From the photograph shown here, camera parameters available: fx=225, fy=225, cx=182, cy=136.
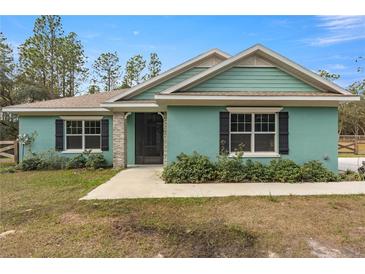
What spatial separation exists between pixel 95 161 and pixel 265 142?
25.2ft

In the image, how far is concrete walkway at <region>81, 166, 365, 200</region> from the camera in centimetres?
621

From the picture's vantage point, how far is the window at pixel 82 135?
37.9 ft

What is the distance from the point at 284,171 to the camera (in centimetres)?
780

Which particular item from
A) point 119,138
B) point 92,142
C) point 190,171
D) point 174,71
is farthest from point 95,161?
point 174,71

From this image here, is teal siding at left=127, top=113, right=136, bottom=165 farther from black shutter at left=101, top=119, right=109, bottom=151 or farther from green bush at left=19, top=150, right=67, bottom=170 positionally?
green bush at left=19, top=150, right=67, bottom=170

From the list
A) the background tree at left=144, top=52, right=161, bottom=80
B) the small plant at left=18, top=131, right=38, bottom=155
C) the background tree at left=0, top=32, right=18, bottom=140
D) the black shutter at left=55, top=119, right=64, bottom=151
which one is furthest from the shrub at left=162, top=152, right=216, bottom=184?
the background tree at left=144, top=52, right=161, bottom=80

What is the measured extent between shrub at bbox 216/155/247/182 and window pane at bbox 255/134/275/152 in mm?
1010

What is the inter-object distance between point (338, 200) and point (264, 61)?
5.38m

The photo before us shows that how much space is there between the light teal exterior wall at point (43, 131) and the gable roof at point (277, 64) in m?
5.46

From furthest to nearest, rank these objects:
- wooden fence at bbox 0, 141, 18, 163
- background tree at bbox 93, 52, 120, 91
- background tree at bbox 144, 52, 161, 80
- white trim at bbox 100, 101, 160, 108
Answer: background tree at bbox 144, 52, 161, 80
background tree at bbox 93, 52, 120, 91
wooden fence at bbox 0, 141, 18, 163
white trim at bbox 100, 101, 160, 108

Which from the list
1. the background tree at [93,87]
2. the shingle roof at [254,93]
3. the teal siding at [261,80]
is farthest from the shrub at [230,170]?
the background tree at [93,87]
